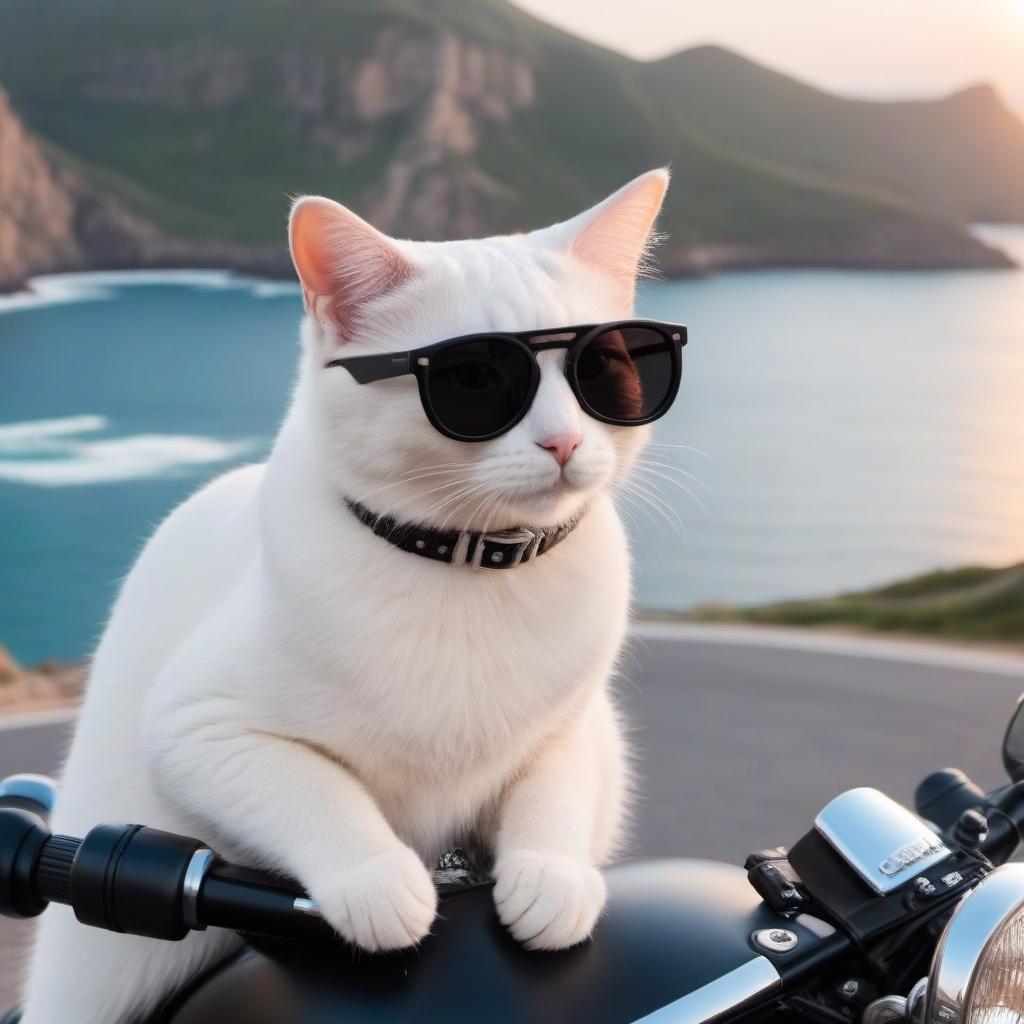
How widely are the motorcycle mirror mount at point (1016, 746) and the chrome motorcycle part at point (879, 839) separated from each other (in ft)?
0.67

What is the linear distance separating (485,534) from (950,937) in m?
0.40

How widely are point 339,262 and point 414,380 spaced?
130 millimetres

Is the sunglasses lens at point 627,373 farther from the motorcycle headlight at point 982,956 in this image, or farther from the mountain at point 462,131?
the mountain at point 462,131

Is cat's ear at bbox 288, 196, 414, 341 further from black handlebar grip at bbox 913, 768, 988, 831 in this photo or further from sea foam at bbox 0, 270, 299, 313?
sea foam at bbox 0, 270, 299, 313

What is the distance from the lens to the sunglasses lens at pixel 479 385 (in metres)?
0.71

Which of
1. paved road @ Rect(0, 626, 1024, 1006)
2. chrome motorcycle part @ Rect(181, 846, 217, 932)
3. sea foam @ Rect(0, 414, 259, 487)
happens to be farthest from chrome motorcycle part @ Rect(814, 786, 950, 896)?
sea foam @ Rect(0, 414, 259, 487)

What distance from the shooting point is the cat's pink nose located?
29.5 inches

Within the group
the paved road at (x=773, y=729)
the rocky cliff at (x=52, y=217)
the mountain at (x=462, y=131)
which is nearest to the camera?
the paved road at (x=773, y=729)

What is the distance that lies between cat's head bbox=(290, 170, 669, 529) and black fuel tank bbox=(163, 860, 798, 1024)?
0.27 metres

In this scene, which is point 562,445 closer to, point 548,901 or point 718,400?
point 548,901

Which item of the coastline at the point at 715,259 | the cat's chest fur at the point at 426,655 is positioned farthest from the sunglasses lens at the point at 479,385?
the coastline at the point at 715,259

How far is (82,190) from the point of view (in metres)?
4.32

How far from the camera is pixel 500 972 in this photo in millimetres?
679

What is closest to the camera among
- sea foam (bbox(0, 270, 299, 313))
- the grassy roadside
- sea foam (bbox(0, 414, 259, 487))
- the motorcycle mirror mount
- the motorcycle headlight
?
the motorcycle headlight
